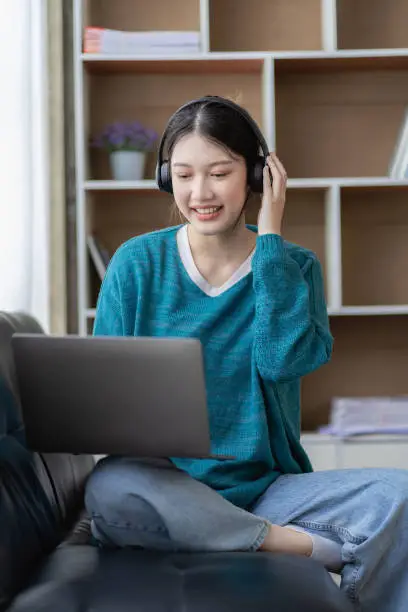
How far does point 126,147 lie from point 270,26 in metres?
0.66

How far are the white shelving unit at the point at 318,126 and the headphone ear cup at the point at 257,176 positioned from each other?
121 centimetres

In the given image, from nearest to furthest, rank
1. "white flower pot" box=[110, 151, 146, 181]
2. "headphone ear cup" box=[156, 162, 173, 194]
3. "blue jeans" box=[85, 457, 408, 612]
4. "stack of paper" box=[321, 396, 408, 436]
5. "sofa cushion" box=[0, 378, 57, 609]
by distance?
"sofa cushion" box=[0, 378, 57, 609], "blue jeans" box=[85, 457, 408, 612], "headphone ear cup" box=[156, 162, 173, 194], "stack of paper" box=[321, 396, 408, 436], "white flower pot" box=[110, 151, 146, 181]

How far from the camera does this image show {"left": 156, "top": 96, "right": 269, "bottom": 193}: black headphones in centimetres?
163

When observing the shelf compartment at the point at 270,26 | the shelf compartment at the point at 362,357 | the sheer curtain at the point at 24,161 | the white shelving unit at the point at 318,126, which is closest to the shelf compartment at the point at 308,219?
the white shelving unit at the point at 318,126

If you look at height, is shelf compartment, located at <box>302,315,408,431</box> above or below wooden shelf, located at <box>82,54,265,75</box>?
below

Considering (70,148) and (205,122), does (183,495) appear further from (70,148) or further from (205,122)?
(70,148)

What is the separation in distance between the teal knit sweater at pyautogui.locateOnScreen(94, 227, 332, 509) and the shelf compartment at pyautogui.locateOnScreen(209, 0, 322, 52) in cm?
146

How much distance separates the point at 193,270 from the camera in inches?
66.5

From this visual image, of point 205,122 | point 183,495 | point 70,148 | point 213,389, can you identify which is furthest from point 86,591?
point 70,148

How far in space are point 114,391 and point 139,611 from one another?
329mm

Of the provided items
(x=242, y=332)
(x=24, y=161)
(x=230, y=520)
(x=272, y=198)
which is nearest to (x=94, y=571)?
(x=230, y=520)

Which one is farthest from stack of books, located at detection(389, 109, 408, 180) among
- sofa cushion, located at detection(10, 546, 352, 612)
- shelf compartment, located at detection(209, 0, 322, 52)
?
sofa cushion, located at detection(10, 546, 352, 612)

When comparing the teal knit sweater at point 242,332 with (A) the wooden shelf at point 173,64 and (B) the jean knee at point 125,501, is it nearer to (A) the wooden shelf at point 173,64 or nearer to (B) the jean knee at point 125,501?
(B) the jean knee at point 125,501

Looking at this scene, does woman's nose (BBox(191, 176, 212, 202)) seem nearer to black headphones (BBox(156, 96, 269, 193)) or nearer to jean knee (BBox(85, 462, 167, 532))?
black headphones (BBox(156, 96, 269, 193))
